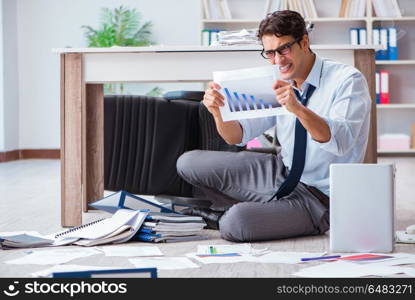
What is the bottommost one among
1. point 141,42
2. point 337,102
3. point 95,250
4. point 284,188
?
point 95,250

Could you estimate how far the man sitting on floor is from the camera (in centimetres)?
225

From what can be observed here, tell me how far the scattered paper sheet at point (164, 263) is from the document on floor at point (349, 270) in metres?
0.30

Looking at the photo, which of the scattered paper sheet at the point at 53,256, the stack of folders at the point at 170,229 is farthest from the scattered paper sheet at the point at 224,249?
the scattered paper sheet at the point at 53,256

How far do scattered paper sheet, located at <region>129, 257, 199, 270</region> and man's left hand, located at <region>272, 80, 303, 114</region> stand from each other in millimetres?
492

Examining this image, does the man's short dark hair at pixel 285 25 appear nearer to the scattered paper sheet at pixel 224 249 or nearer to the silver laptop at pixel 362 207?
the silver laptop at pixel 362 207

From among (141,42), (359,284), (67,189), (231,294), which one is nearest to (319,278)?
(359,284)

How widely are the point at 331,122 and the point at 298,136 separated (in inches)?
8.6

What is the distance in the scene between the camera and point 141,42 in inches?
259

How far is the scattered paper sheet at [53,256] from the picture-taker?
2.02 metres

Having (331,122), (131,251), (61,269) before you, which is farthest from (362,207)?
(61,269)

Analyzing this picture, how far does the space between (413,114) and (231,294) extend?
5.49 m

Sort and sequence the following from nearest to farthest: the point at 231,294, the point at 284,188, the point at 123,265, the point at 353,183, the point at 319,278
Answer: the point at 231,294 < the point at 319,278 < the point at 123,265 < the point at 353,183 < the point at 284,188

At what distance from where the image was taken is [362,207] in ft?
7.01

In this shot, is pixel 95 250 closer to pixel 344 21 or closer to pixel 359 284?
pixel 359 284
